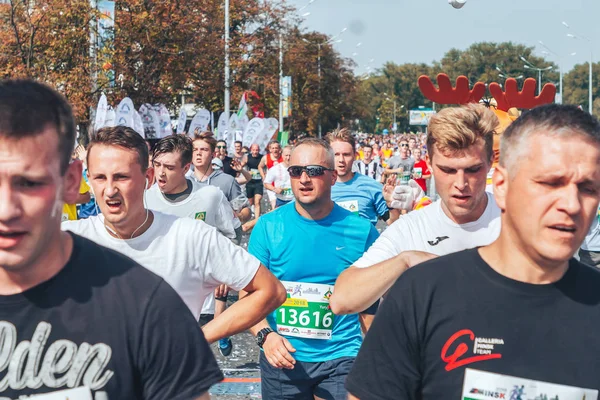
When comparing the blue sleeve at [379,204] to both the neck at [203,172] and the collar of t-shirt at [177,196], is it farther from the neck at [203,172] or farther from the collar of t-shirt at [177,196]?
the neck at [203,172]

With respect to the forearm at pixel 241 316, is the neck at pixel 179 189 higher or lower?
higher

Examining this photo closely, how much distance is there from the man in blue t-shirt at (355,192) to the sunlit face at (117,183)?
386cm

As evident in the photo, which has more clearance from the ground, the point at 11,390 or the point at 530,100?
the point at 530,100

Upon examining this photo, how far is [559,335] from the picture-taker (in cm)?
244

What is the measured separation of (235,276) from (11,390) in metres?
1.94

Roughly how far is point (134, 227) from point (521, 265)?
2.35 meters

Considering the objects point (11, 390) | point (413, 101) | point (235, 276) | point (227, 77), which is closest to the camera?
point (11, 390)

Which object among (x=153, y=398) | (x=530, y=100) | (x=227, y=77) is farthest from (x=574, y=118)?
(x=227, y=77)

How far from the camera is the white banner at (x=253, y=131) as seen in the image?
25156mm

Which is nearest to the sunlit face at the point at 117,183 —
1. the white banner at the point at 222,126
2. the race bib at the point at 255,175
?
the race bib at the point at 255,175

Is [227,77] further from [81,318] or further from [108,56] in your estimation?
[81,318]

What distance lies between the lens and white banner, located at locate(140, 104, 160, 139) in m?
20.8

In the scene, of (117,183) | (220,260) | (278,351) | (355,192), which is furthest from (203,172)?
(220,260)

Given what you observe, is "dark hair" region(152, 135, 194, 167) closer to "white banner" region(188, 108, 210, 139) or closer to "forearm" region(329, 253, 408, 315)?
"forearm" region(329, 253, 408, 315)
